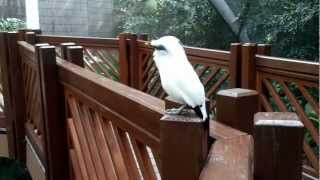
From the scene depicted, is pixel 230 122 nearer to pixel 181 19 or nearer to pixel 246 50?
pixel 246 50

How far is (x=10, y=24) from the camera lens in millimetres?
9984

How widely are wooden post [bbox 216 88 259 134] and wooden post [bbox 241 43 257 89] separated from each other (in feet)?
5.29

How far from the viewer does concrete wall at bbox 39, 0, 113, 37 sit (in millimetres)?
10508

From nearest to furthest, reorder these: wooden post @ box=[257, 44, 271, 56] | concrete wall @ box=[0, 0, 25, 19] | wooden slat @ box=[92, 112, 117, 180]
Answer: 1. wooden slat @ box=[92, 112, 117, 180]
2. wooden post @ box=[257, 44, 271, 56]
3. concrete wall @ box=[0, 0, 25, 19]

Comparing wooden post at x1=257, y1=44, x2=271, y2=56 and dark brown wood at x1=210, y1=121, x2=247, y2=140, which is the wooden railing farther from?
wooden post at x1=257, y1=44, x2=271, y2=56

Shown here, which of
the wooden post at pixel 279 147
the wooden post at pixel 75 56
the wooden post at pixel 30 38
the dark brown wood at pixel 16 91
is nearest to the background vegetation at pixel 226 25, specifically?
the wooden post at pixel 30 38

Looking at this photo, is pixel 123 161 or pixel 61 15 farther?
pixel 61 15

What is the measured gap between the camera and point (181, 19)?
33.0 feet

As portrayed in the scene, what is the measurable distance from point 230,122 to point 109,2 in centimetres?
1079

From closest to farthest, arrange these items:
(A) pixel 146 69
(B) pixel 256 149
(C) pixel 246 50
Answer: (B) pixel 256 149
(C) pixel 246 50
(A) pixel 146 69

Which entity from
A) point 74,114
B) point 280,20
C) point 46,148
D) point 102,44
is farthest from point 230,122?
point 280,20

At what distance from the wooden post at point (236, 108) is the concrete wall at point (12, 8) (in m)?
10.2

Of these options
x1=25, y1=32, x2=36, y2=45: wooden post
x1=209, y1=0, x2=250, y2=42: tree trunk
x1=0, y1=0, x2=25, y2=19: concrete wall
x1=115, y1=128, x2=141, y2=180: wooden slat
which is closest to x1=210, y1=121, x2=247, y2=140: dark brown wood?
x1=115, y1=128, x2=141, y2=180: wooden slat

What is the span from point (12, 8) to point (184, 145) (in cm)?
1039
